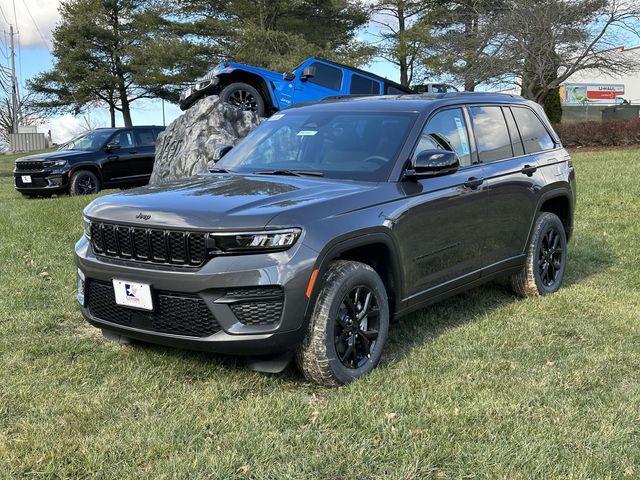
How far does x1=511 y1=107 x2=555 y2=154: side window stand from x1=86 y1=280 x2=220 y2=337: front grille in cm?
348

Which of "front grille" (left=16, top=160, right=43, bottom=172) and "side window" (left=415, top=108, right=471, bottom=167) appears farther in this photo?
"front grille" (left=16, top=160, right=43, bottom=172)

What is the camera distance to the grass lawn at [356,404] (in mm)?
3043

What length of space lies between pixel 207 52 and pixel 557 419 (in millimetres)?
28834

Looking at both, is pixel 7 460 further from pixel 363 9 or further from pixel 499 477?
pixel 363 9

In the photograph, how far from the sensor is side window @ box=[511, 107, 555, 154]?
233 inches

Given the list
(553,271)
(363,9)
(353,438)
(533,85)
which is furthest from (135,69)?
(353,438)

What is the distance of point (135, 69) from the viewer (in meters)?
35.1

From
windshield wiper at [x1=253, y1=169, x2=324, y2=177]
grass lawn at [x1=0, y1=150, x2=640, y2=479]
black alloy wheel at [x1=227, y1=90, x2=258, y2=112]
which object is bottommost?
grass lawn at [x1=0, y1=150, x2=640, y2=479]

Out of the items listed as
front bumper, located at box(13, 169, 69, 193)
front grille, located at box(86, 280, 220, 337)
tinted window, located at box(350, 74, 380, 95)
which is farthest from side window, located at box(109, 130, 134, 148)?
front grille, located at box(86, 280, 220, 337)

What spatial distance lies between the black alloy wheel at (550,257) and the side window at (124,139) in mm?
11203

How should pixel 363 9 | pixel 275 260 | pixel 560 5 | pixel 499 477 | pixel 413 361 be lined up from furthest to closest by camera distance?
pixel 363 9
pixel 560 5
pixel 413 361
pixel 275 260
pixel 499 477

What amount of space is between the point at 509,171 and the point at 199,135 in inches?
244

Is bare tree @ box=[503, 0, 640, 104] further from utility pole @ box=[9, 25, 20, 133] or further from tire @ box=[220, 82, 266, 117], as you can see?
utility pole @ box=[9, 25, 20, 133]

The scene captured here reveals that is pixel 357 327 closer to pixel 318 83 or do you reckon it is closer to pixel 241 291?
pixel 241 291
